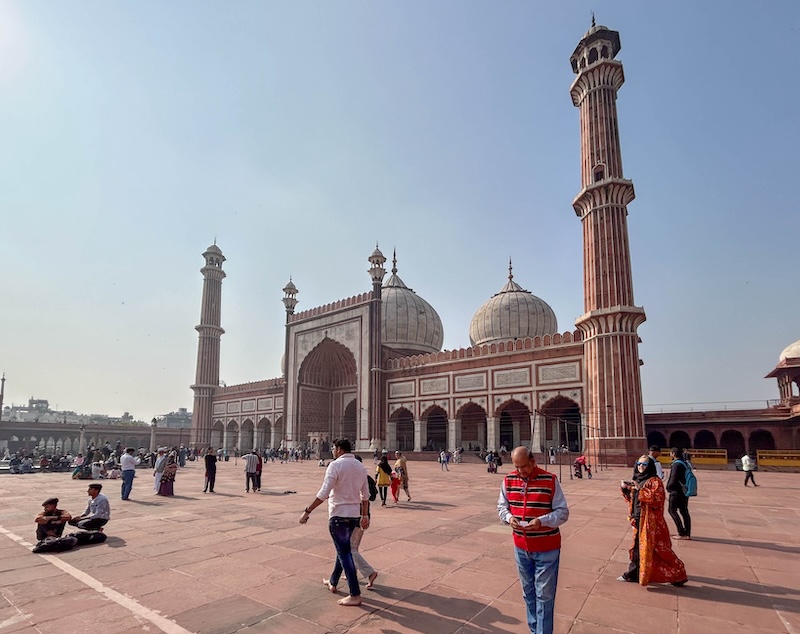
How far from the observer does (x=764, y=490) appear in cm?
1336

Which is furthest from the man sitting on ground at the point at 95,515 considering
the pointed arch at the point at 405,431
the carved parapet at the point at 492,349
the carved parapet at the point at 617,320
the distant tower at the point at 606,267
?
the pointed arch at the point at 405,431

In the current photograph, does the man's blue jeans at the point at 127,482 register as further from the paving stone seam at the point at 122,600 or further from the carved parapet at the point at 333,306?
the carved parapet at the point at 333,306

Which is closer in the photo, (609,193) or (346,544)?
(346,544)

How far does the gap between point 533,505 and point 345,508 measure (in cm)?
173

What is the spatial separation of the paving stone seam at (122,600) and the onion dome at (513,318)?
3357 centimetres

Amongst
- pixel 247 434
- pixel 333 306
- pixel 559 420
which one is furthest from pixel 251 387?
pixel 559 420

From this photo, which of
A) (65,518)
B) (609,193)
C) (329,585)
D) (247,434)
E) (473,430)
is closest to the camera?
(329,585)

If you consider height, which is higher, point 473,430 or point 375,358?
point 375,358

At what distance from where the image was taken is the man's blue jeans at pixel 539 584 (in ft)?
10.3

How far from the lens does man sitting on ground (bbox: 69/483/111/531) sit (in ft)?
22.3

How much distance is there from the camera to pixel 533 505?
130 inches

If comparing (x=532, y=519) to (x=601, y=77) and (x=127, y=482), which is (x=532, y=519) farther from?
(x=601, y=77)

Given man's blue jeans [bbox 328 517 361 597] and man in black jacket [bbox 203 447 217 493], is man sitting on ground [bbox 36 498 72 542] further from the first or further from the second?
man in black jacket [bbox 203 447 217 493]

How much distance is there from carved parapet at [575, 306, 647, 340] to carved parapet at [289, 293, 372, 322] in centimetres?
1659
